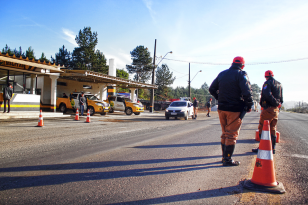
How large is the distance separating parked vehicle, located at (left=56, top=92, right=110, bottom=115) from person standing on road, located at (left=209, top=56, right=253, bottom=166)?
49.1 ft

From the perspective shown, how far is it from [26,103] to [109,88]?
1339 cm

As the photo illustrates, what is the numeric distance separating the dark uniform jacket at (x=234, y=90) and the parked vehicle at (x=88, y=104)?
14943 millimetres

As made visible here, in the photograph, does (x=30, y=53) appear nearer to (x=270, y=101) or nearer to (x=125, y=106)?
(x=125, y=106)

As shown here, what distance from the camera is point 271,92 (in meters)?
5.23

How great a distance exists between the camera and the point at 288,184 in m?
3.09

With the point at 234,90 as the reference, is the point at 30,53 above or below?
above

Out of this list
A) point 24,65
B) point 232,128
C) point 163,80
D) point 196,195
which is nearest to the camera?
point 196,195

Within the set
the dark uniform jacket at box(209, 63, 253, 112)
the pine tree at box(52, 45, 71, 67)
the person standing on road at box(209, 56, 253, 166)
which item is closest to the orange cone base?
the person standing on road at box(209, 56, 253, 166)

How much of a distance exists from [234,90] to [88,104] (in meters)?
15.8

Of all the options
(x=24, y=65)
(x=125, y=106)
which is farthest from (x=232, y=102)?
(x=125, y=106)

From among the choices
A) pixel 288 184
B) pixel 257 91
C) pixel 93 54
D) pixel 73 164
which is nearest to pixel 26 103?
pixel 73 164

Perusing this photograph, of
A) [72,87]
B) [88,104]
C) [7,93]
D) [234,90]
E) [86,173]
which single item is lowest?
[86,173]

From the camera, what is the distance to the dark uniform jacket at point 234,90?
3836 mm

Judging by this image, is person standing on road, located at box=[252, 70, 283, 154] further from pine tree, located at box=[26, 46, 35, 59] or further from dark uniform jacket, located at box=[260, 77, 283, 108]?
pine tree, located at box=[26, 46, 35, 59]
